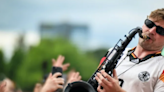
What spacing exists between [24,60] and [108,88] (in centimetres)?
5757

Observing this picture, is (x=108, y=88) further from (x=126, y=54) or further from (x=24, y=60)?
(x=24, y=60)

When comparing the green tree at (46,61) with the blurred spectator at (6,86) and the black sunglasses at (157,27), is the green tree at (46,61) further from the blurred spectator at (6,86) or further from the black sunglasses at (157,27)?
the black sunglasses at (157,27)

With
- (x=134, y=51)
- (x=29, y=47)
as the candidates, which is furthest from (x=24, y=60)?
(x=134, y=51)

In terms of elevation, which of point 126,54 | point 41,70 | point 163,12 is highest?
point 163,12

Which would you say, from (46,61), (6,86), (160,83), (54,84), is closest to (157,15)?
(160,83)

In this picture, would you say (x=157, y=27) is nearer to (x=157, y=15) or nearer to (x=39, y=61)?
(x=157, y=15)

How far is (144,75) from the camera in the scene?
5809 millimetres

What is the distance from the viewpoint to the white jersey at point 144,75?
576cm

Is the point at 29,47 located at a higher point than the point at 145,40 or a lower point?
lower

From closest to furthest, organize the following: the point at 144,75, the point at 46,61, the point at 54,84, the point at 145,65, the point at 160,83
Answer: the point at 54,84 → the point at 160,83 → the point at 144,75 → the point at 145,65 → the point at 46,61

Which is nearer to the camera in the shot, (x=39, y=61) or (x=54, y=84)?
(x=54, y=84)

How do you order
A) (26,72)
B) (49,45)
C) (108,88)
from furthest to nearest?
(49,45)
(26,72)
(108,88)

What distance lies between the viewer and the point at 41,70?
59500mm

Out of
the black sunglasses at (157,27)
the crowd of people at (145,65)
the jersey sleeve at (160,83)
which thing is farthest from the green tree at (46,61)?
the jersey sleeve at (160,83)
